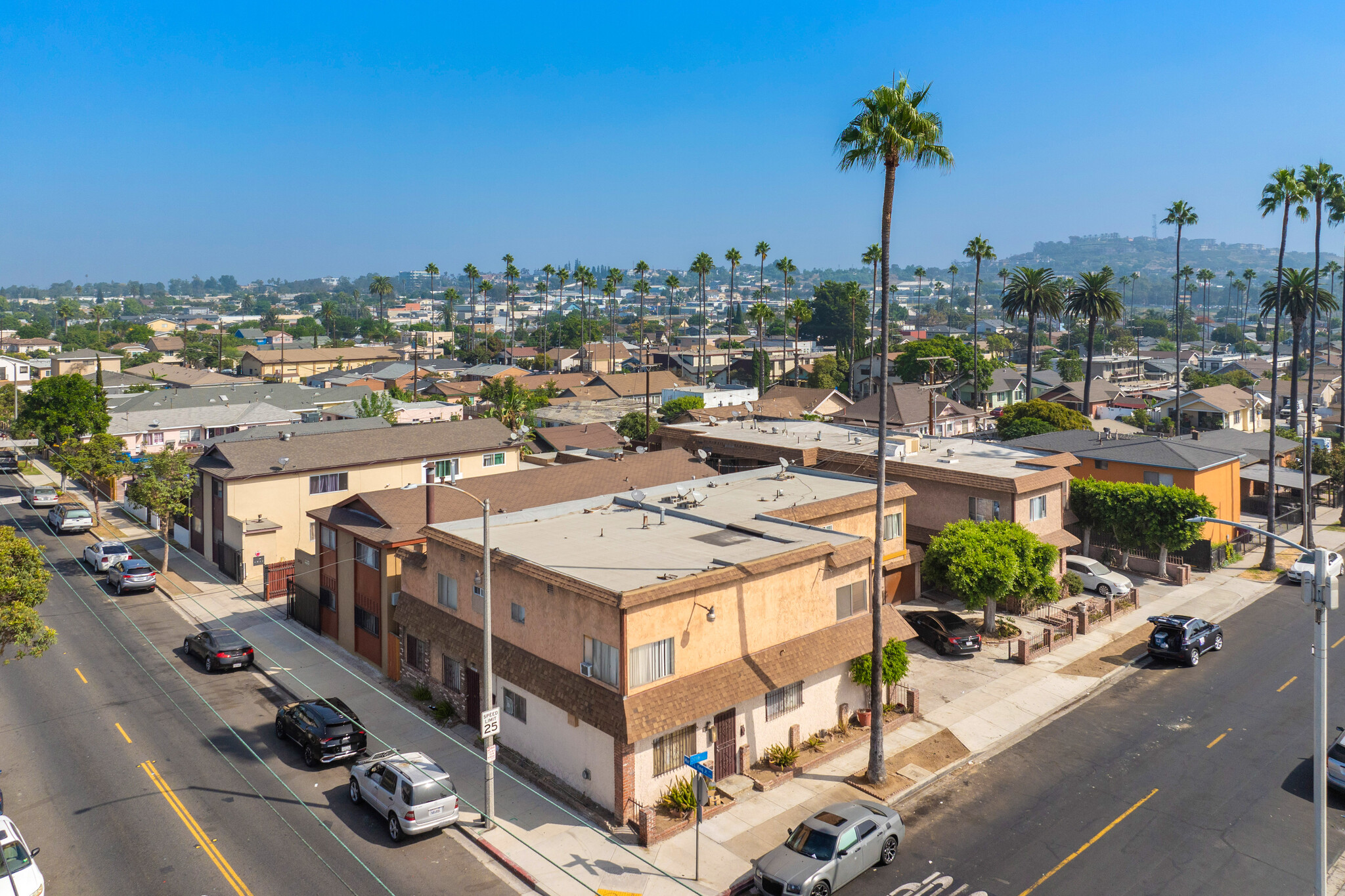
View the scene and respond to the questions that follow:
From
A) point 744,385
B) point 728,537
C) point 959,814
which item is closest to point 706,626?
point 728,537

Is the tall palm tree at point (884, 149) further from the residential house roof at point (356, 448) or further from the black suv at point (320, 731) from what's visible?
the residential house roof at point (356, 448)

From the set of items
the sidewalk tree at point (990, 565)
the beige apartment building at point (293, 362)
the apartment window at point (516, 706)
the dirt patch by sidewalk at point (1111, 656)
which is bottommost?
the dirt patch by sidewalk at point (1111, 656)

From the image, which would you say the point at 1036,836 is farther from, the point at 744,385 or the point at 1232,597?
the point at 744,385

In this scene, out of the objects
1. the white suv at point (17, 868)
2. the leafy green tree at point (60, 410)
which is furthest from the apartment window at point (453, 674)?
the leafy green tree at point (60, 410)

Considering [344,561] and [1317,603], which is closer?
[1317,603]

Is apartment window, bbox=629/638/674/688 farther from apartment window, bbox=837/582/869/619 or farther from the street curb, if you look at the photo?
apartment window, bbox=837/582/869/619

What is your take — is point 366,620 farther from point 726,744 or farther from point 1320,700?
point 1320,700

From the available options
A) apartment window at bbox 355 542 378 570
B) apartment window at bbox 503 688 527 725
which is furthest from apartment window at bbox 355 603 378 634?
apartment window at bbox 503 688 527 725
